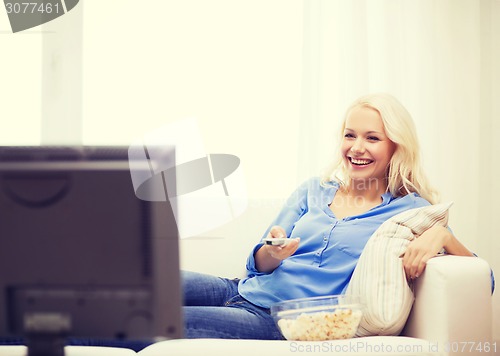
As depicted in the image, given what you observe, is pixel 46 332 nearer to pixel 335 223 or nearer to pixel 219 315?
pixel 219 315

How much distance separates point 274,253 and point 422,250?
433 millimetres

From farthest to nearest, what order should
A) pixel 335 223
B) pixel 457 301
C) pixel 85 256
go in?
pixel 335 223
pixel 457 301
pixel 85 256

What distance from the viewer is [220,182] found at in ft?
9.02

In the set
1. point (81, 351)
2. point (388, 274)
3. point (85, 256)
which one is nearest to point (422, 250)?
point (388, 274)

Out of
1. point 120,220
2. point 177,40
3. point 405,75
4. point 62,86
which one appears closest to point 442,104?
point 405,75

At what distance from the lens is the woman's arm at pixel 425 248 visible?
5.68 feet

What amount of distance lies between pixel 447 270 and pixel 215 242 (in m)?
0.93

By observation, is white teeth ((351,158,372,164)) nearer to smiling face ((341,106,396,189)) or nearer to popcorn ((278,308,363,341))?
smiling face ((341,106,396,189))

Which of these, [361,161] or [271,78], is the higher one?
[271,78]

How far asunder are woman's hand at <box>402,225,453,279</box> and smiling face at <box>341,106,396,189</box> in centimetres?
37

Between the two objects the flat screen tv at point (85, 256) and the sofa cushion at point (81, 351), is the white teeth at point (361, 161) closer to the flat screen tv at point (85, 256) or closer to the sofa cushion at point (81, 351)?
the sofa cushion at point (81, 351)

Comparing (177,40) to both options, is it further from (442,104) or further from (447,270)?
(447,270)

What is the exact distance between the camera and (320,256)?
6.49 feet

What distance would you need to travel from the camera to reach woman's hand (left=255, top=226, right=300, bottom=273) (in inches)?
73.6
